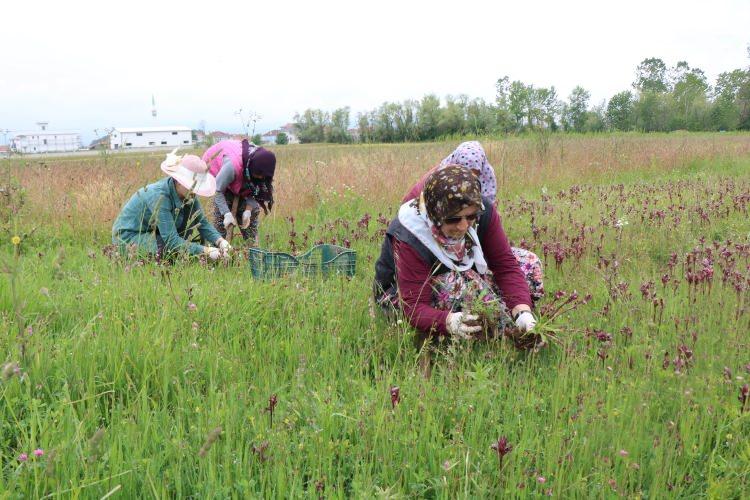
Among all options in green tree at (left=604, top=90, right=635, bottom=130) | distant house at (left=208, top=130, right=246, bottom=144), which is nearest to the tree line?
green tree at (left=604, top=90, right=635, bottom=130)

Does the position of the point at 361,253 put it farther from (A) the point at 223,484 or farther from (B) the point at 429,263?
(A) the point at 223,484

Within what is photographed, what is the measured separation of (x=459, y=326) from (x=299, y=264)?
4.97ft

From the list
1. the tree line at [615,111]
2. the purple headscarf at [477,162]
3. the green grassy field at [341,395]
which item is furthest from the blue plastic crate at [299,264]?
the tree line at [615,111]

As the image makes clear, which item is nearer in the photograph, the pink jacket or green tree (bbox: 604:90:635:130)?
the pink jacket

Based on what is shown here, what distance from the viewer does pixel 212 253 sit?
445cm

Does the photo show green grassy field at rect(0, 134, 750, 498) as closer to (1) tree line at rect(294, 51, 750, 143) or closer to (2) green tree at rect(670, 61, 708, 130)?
(1) tree line at rect(294, 51, 750, 143)

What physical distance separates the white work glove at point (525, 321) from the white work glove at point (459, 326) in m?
0.29

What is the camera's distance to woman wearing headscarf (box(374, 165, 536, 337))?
113 inches

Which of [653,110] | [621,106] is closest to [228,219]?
[653,110]

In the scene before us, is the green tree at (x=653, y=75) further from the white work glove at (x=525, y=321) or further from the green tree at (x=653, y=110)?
the white work glove at (x=525, y=321)

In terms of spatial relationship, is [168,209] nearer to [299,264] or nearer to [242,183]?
[242,183]

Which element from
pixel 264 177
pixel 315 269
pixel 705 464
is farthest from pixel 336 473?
pixel 264 177

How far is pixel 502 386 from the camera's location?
2564mm

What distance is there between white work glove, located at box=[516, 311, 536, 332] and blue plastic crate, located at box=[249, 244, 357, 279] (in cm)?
142
